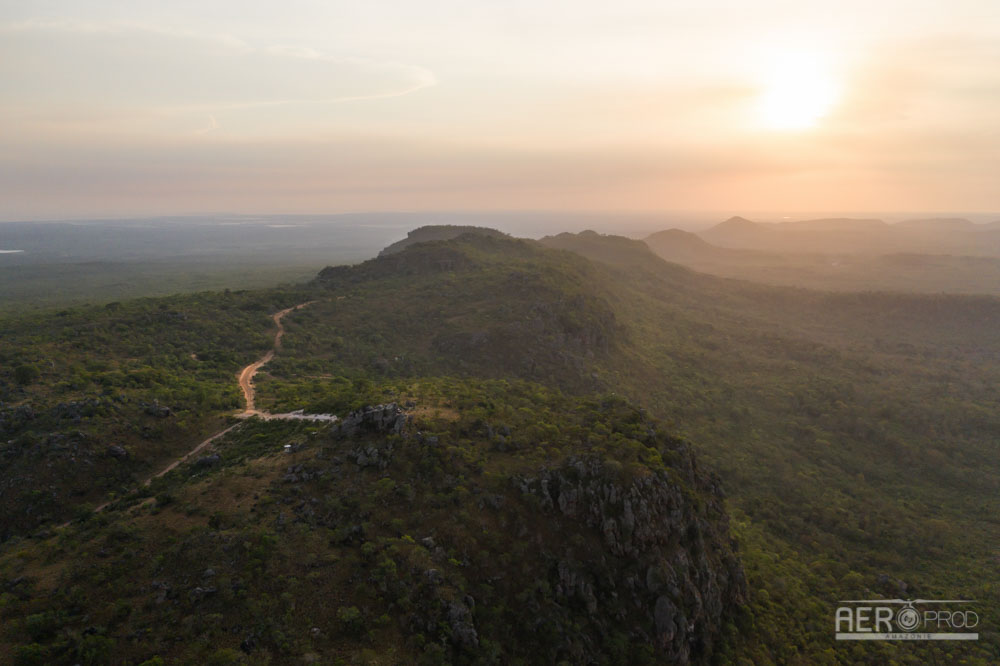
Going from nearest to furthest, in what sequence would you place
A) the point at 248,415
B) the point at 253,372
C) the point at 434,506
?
1. the point at 434,506
2. the point at 248,415
3. the point at 253,372

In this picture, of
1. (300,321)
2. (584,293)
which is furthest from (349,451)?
(584,293)

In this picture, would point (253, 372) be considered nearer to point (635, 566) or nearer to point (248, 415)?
point (248, 415)

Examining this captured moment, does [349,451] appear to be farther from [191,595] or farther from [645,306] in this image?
[645,306]

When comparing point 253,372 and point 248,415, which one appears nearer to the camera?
point 248,415

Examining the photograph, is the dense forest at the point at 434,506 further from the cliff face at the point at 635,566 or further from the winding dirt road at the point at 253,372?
the winding dirt road at the point at 253,372

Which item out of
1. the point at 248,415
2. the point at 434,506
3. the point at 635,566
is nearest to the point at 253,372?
the point at 248,415

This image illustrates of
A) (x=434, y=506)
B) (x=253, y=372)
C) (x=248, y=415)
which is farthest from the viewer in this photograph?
(x=253, y=372)

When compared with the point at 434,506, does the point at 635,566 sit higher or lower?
lower

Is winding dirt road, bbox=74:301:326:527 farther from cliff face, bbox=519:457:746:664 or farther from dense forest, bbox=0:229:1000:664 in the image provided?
cliff face, bbox=519:457:746:664

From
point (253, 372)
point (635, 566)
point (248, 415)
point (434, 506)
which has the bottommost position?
point (635, 566)
